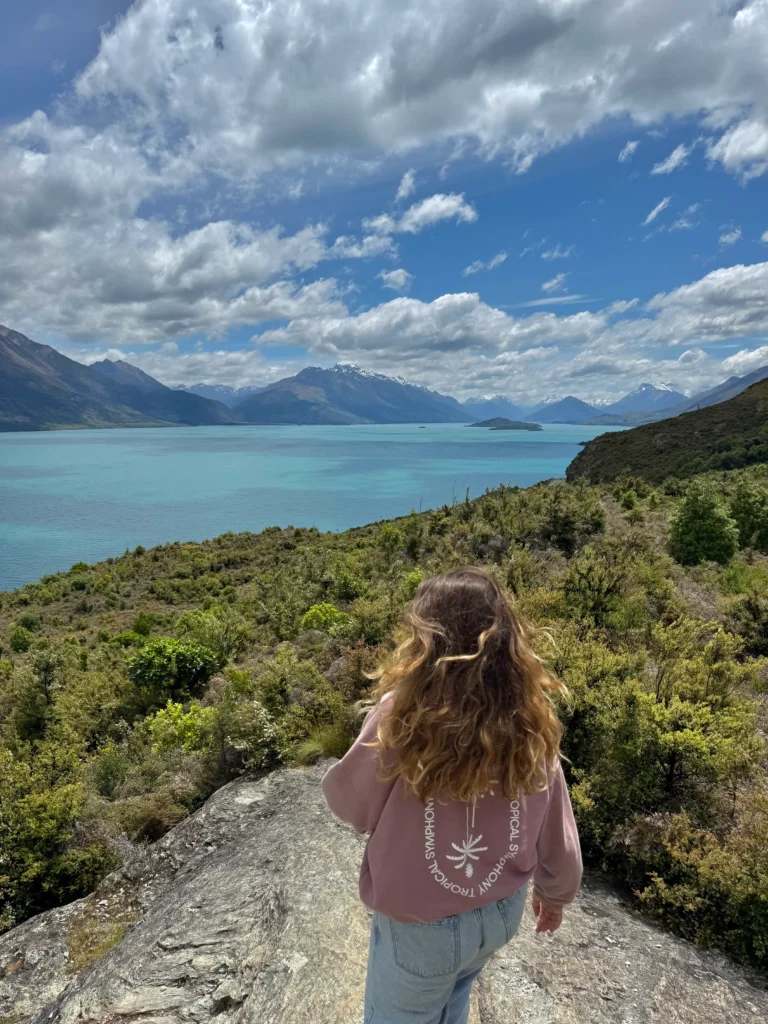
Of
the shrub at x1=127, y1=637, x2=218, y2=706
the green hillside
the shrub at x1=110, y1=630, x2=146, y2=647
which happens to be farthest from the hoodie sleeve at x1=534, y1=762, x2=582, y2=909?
the shrub at x1=110, y1=630, x2=146, y2=647

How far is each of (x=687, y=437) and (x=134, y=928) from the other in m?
70.6

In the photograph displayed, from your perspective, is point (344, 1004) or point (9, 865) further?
point (9, 865)

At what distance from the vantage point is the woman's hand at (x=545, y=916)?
7.15ft

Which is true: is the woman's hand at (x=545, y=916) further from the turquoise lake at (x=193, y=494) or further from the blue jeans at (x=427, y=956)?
the turquoise lake at (x=193, y=494)

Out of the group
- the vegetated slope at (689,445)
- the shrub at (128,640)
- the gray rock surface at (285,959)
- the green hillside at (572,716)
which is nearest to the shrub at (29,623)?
the shrub at (128,640)

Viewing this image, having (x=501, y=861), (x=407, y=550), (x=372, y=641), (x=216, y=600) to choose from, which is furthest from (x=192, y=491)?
(x=501, y=861)

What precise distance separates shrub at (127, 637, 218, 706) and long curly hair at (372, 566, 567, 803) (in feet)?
55.9

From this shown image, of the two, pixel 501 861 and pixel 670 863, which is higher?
pixel 501 861

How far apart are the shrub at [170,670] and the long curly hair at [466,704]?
17036 millimetres

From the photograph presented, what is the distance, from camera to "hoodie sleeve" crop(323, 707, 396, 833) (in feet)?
5.95

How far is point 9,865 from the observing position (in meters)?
6.16

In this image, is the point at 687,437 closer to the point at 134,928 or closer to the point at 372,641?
the point at 372,641

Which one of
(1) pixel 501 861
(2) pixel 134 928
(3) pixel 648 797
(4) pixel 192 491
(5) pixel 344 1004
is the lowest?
(4) pixel 192 491

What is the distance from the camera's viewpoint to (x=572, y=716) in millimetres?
5309
